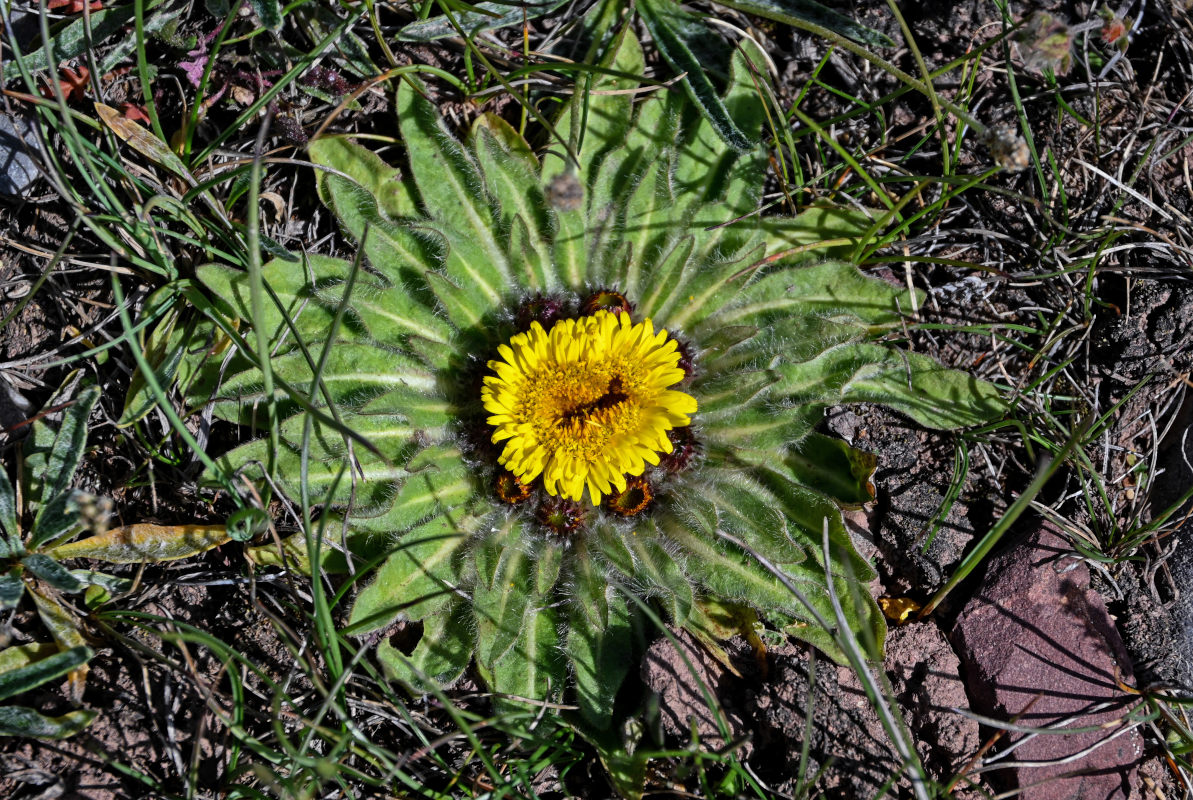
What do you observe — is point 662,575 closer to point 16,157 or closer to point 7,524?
point 7,524

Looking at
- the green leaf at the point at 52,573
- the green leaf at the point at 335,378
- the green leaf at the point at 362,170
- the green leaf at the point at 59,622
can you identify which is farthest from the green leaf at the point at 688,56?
the green leaf at the point at 59,622

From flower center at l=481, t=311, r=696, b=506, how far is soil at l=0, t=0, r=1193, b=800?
2.56 ft

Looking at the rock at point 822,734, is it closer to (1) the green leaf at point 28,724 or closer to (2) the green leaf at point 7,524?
(1) the green leaf at point 28,724

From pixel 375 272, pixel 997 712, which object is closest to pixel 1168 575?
pixel 997 712

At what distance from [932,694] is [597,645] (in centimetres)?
128

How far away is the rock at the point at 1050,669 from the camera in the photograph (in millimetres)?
3195

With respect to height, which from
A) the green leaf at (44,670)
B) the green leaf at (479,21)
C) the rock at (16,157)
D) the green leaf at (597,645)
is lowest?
the green leaf at (597,645)

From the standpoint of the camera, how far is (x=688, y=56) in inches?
135

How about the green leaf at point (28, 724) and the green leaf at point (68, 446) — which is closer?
the green leaf at point (28, 724)

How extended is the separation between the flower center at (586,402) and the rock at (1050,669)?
147 cm

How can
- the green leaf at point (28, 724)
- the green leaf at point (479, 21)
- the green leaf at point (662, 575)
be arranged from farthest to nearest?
the green leaf at point (479, 21), the green leaf at point (662, 575), the green leaf at point (28, 724)

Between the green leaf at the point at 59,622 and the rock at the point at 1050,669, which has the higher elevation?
the green leaf at the point at 59,622

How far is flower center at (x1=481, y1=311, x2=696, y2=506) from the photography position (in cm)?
315

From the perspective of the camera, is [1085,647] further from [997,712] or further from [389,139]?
[389,139]
